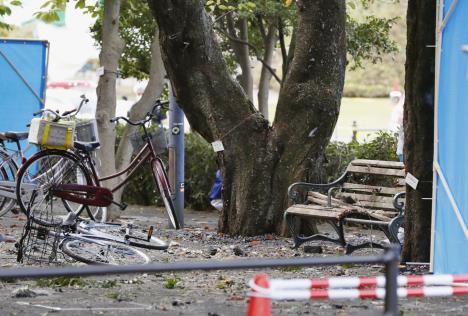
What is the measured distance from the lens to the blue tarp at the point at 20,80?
58.3 feet

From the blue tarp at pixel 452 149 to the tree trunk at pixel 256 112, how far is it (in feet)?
12.0

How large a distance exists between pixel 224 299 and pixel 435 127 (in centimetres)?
258

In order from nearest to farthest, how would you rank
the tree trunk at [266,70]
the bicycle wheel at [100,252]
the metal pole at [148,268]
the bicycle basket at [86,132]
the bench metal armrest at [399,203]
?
the metal pole at [148,268], the bicycle wheel at [100,252], the bench metal armrest at [399,203], the bicycle basket at [86,132], the tree trunk at [266,70]

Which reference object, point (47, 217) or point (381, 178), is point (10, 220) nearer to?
point (47, 217)

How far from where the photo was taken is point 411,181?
975 cm

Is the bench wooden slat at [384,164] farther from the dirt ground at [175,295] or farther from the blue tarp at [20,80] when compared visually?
the blue tarp at [20,80]

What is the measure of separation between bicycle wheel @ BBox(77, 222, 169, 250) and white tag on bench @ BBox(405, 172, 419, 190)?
238 cm

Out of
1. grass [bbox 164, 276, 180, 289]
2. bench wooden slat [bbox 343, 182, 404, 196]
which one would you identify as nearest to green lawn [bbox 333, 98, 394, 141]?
bench wooden slat [bbox 343, 182, 404, 196]

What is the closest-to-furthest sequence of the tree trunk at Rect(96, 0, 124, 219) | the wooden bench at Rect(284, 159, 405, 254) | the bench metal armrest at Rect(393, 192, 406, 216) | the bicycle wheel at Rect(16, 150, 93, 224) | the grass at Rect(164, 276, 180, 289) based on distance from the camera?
the grass at Rect(164, 276, 180, 289)
the bench metal armrest at Rect(393, 192, 406, 216)
the wooden bench at Rect(284, 159, 405, 254)
the bicycle wheel at Rect(16, 150, 93, 224)
the tree trunk at Rect(96, 0, 124, 219)

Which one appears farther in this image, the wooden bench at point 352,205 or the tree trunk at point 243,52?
the tree trunk at point 243,52

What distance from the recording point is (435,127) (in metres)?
9.18

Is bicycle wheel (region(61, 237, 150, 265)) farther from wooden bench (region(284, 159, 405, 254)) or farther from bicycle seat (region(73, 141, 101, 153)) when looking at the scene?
bicycle seat (region(73, 141, 101, 153))

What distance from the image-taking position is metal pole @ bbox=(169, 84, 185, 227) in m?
14.6

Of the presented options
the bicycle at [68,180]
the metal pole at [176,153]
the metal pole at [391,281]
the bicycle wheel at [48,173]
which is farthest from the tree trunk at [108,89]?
the metal pole at [391,281]
